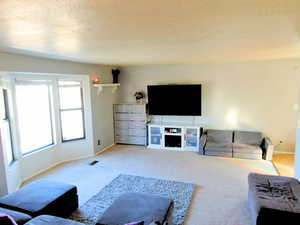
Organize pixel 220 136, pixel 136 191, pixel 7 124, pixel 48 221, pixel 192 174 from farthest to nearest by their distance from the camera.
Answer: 1. pixel 220 136
2. pixel 192 174
3. pixel 7 124
4. pixel 136 191
5. pixel 48 221

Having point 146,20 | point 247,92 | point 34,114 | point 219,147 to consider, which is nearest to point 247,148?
A: point 219,147

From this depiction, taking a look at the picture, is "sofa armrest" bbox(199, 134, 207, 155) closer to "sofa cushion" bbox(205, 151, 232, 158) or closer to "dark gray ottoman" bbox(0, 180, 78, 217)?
"sofa cushion" bbox(205, 151, 232, 158)

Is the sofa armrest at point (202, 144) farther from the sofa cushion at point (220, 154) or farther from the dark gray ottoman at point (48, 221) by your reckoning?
the dark gray ottoman at point (48, 221)

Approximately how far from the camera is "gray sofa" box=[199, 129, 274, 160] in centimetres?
514

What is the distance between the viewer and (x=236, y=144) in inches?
215

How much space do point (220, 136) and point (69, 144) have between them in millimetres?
3883

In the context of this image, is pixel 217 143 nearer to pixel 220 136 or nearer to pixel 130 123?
pixel 220 136

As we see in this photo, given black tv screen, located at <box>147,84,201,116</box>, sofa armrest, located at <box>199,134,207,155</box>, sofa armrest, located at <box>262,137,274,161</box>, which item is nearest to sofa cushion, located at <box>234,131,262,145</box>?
sofa armrest, located at <box>262,137,274,161</box>

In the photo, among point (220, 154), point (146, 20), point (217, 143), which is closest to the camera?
point (146, 20)

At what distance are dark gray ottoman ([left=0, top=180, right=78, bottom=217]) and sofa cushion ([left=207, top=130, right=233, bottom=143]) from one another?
3862mm

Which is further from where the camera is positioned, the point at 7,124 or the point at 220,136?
the point at 220,136

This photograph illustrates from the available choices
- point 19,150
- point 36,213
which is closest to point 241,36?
point 36,213

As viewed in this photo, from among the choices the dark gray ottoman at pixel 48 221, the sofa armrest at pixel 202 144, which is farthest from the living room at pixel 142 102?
the sofa armrest at pixel 202 144

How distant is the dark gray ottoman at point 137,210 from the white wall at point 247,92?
386 centimetres
